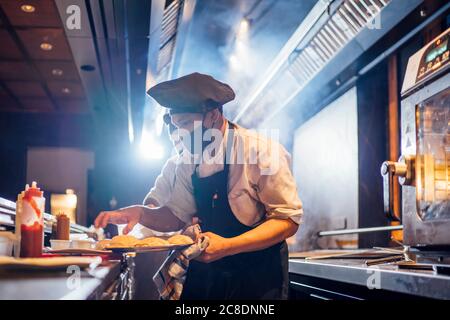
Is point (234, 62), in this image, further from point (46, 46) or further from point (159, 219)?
point (46, 46)

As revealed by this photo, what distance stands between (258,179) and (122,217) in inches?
21.3

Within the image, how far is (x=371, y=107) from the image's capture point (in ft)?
11.3

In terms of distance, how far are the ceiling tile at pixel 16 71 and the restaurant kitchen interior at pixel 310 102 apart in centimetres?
1

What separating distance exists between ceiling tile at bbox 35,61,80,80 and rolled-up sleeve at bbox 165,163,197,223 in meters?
4.43

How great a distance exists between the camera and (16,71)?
6375 millimetres

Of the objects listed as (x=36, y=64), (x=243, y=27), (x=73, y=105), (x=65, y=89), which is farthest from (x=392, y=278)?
(x=73, y=105)

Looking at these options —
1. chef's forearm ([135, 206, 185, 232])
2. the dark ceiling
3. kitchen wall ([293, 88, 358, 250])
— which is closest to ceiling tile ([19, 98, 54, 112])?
the dark ceiling

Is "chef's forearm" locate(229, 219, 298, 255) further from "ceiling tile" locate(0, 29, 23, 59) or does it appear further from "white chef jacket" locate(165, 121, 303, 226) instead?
"ceiling tile" locate(0, 29, 23, 59)

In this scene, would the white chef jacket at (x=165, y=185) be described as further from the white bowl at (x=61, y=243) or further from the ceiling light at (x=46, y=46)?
the ceiling light at (x=46, y=46)

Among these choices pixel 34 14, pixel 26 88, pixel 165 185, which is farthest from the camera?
pixel 26 88

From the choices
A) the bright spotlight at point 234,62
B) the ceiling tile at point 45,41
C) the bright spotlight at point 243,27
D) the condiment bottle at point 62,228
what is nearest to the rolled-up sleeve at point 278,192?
the condiment bottle at point 62,228

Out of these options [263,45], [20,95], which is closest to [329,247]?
[263,45]

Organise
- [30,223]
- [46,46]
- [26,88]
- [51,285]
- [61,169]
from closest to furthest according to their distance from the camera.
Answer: [51,285] → [30,223] → [46,46] → [26,88] → [61,169]

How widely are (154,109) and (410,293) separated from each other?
328 centimetres
